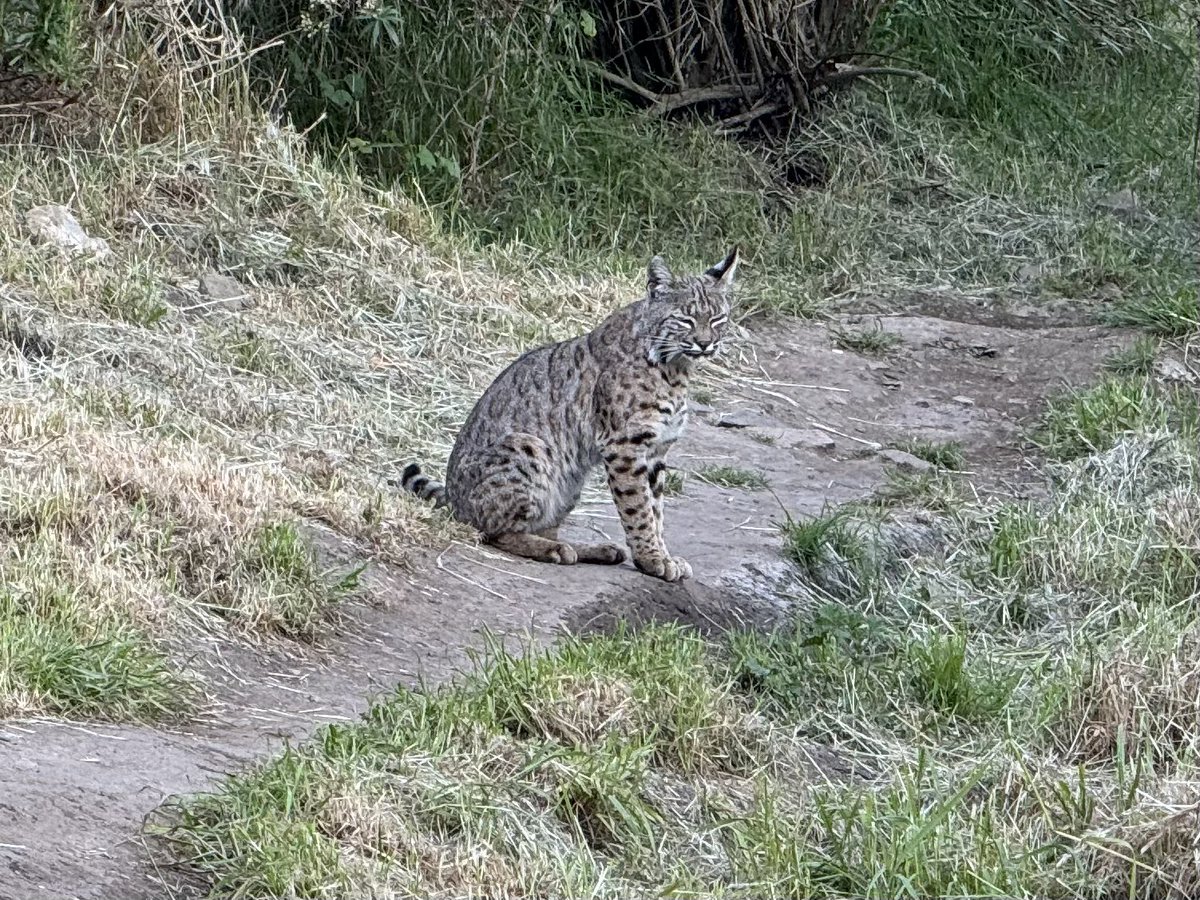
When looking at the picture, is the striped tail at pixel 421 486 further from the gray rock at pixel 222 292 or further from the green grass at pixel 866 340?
the green grass at pixel 866 340

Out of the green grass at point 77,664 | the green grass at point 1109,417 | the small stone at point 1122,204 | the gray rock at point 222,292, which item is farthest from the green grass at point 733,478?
the small stone at point 1122,204

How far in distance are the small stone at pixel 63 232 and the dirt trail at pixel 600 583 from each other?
9.06 ft

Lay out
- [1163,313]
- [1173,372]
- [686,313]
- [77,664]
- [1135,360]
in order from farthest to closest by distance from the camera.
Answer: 1. [1163,313]
2. [1135,360]
3. [1173,372]
4. [686,313]
5. [77,664]

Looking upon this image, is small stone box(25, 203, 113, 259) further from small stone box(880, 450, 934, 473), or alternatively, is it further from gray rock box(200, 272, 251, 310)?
small stone box(880, 450, 934, 473)

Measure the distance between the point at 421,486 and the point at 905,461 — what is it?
8.15 feet

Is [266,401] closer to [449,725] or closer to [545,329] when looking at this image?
[545,329]

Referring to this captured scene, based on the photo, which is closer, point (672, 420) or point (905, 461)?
point (672, 420)

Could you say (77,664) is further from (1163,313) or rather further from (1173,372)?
(1163,313)

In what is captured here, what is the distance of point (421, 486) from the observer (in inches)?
275

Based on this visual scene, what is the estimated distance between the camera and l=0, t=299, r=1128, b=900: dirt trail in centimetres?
411

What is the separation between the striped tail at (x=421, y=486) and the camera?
691 cm

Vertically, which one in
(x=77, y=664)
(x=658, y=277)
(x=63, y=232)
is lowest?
(x=77, y=664)

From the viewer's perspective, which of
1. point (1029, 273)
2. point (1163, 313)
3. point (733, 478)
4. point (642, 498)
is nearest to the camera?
point (642, 498)

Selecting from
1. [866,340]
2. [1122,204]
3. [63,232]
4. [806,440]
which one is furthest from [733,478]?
[1122,204]
